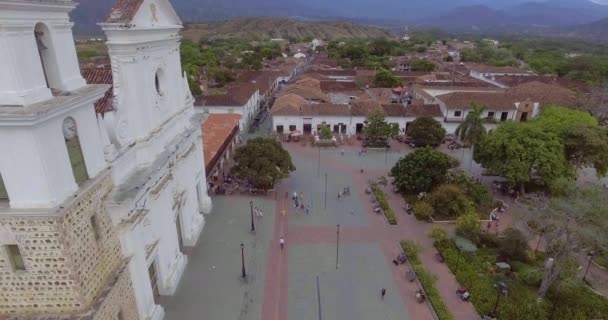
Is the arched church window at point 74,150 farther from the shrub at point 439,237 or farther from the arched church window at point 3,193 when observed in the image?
the shrub at point 439,237

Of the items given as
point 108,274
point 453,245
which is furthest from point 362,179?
point 108,274

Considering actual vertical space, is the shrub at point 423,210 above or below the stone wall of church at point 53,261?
below

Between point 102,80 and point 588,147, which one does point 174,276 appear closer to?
point 102,80

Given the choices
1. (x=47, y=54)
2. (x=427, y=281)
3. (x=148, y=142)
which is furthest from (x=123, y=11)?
(x=427, y=281)

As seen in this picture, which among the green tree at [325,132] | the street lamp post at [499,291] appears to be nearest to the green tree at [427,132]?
the green tree at [325,132]

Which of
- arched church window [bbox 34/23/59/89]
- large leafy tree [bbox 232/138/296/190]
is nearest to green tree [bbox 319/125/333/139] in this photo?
large leafy tree [bbox 232/138/296/190]

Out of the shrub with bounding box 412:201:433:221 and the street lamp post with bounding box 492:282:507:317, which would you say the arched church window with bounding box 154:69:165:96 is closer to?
the shrub with bounding box 412:201:433:221
